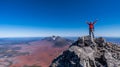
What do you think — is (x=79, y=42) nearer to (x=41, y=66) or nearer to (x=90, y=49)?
(x=90, y=49)

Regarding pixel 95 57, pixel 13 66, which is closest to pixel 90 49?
pixel 95 57

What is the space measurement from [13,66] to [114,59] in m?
109

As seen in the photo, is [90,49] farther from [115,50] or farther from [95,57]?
[115,50]

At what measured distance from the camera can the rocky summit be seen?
26.3 meters

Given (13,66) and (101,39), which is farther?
(13,66)

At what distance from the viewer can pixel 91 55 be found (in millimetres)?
27781

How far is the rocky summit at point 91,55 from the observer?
26.3m

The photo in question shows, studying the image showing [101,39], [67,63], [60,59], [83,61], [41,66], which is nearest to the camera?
[83,61]

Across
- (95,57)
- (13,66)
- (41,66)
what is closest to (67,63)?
(95,57)

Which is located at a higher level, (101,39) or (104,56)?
(101,39)

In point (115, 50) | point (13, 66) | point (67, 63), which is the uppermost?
point (115, 50)

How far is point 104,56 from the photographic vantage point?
27.2 meters

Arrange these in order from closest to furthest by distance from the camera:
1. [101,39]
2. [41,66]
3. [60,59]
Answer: [60,59] < [101,39] < [41,66]

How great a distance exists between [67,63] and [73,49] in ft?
9.42
